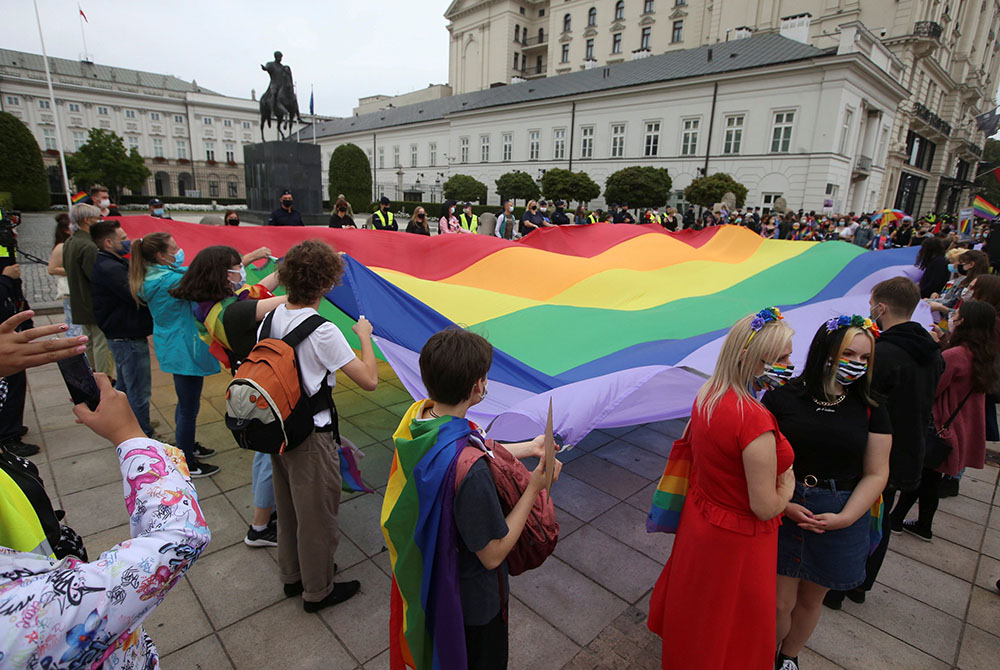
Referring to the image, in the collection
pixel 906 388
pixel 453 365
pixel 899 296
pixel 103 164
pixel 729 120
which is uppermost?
pixel 729 120

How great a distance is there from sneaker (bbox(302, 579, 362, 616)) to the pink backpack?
4.96 feet

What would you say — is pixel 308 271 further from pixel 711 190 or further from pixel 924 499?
pixel 711 190

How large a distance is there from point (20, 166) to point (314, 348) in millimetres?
30057

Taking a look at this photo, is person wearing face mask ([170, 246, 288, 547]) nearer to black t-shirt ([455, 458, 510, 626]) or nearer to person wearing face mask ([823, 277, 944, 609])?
black t-shirt ([455, 458, 510, 626])

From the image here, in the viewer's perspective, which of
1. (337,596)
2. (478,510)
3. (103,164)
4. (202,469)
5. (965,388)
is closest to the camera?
(478,510)

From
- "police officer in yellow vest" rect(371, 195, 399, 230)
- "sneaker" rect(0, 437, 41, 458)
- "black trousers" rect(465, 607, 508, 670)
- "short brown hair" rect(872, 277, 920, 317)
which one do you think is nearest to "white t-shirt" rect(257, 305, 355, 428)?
"black trousers" rect(465, 607, 508, 670)

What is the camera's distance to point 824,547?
2.07m

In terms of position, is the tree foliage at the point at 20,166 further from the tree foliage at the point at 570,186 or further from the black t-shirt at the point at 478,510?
the black t-shirt at the point at 478,510

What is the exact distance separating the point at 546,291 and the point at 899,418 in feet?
9.45

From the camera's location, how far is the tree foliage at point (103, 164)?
39.9 m

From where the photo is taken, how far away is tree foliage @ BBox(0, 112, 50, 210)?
21875 mm

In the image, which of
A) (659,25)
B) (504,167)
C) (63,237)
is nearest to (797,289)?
(63,237)

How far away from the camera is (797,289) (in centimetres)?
546

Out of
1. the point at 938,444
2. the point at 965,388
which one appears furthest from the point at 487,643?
the point at 965,388
